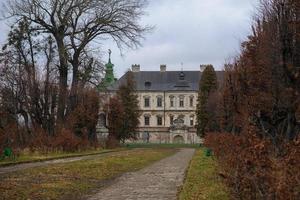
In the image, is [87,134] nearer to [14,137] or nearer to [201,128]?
[14,137]

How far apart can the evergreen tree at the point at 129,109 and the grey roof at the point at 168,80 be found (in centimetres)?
2933

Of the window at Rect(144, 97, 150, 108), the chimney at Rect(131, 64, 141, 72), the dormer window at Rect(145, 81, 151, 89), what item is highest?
the chimney at Rect(131, 64, 141, 72)

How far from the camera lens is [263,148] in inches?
375

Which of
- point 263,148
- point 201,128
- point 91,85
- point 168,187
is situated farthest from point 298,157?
point 201,128

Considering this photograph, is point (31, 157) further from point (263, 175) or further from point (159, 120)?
point (159, 120)

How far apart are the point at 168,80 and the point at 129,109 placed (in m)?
37.6

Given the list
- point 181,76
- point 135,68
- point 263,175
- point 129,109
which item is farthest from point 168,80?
point 263,175

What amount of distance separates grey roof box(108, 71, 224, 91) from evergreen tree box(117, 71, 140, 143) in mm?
29329

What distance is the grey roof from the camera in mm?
127938

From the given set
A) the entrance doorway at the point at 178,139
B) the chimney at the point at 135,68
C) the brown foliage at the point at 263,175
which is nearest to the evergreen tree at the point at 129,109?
the entrance doorway at the point at 178,139

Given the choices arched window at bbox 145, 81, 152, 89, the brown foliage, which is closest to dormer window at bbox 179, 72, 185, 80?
arched window at bbox 145, 81, 152, 89

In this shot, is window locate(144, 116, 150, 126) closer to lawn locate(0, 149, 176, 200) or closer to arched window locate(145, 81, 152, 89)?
arched window locate(145, 81, 152, 89)

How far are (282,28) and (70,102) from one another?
134 feet

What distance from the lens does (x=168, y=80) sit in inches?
5098
